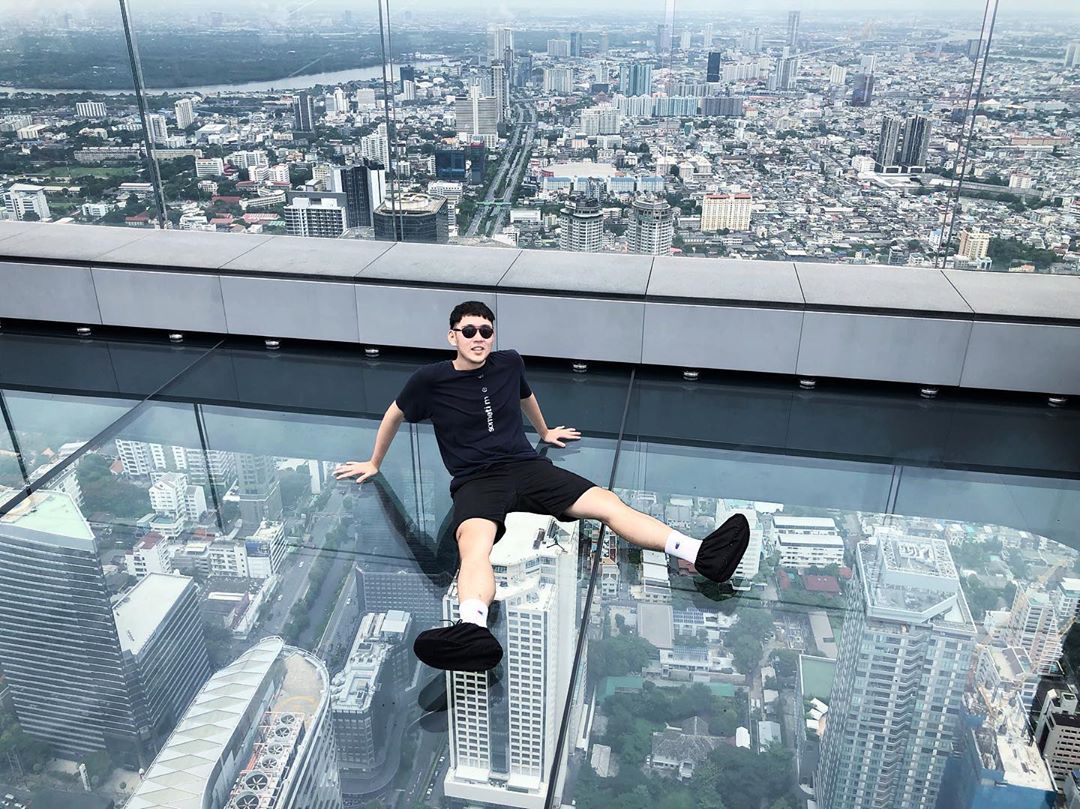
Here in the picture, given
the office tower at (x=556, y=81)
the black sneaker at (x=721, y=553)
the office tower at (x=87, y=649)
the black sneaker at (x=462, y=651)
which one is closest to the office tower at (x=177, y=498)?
the office tower at (x=87, y=649)

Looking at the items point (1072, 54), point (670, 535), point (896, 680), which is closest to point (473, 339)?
point (670, 535)

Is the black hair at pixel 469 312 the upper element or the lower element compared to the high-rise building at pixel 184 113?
lower

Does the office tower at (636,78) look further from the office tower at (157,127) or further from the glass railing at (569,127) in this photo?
the office tower at (157,127)

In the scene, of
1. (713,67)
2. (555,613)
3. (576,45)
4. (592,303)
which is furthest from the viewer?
(576,45)

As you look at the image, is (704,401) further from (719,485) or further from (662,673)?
(662,673)

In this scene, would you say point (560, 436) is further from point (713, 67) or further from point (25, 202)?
point (25, 202)

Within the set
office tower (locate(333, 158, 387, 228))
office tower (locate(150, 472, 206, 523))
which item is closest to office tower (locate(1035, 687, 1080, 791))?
office tower (locate(150, 472, 206, 523))

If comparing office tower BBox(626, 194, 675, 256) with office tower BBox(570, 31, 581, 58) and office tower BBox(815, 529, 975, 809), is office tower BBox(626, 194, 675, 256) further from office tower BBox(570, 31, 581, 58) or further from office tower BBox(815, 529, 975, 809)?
office tower BBox(815, 529, 975, 809)
